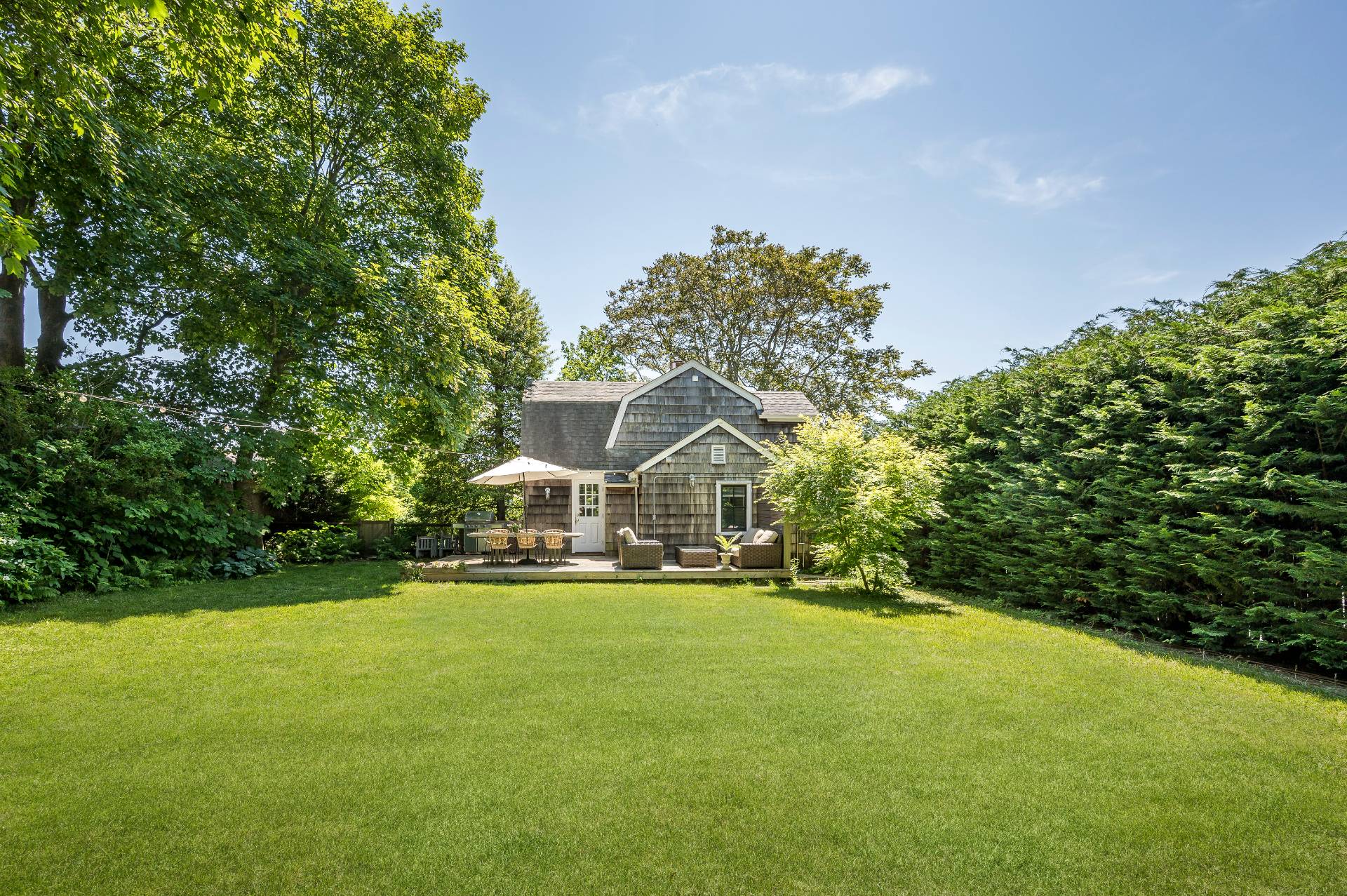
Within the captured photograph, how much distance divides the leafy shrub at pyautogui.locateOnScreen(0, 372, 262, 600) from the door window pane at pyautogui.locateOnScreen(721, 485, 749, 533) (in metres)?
11.3

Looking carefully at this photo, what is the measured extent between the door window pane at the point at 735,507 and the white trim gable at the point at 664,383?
346 centimetres

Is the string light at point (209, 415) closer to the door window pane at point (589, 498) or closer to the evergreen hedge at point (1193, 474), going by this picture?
the door window pane at point (589, 498)

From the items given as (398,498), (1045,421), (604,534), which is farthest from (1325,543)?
(398,498)

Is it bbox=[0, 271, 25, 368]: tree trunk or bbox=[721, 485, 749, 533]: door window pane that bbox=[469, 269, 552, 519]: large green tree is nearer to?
bbox=[721, 485, 749, 533]: door window pane

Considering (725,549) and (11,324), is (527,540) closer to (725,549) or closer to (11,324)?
(725,549)

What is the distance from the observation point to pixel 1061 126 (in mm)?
10266

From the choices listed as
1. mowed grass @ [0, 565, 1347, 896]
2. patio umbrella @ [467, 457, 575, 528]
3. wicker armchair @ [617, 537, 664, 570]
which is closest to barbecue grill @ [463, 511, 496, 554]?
patio umbrella @ [467, 457, 575, 528]

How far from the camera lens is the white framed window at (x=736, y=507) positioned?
1536 cm

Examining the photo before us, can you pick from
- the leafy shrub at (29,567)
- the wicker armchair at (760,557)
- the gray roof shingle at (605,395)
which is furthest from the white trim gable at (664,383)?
the leafy shrub at (29,567)

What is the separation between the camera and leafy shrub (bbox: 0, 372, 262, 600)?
30.9 ft

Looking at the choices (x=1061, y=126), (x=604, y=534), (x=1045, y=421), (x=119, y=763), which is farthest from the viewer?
(x=604, y=534)

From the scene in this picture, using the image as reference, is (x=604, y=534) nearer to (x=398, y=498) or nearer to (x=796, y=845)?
(x=398, y=498)

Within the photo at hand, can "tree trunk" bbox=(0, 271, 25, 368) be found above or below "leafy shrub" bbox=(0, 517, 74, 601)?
above

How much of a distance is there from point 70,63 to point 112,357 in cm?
896
